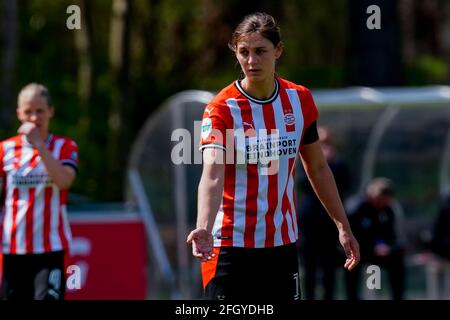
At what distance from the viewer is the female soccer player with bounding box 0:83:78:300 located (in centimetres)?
732

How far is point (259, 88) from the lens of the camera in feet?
19.1

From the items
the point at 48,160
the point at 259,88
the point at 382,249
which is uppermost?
the point at 259,88

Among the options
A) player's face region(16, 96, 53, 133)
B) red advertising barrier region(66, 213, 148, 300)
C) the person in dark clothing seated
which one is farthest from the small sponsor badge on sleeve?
the person in dark clothing seated

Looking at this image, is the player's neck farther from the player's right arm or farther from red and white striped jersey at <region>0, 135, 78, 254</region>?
red and white striped jersey at <region>0, 135, 78, 254</region>

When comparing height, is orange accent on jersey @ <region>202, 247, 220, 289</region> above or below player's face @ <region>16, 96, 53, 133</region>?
below

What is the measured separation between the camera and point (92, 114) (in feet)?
60.8

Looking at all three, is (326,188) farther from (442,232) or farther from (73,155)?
(442,232)

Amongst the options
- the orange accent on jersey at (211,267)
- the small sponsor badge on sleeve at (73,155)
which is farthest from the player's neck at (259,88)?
the small sponsor badge on sleeve at (73,155)

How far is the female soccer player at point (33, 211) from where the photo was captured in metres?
7.32

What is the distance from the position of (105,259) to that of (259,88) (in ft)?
21.0

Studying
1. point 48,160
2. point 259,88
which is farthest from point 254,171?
point 48,160

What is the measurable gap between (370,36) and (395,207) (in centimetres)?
486

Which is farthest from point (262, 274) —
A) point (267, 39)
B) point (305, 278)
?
point (305, 278)
